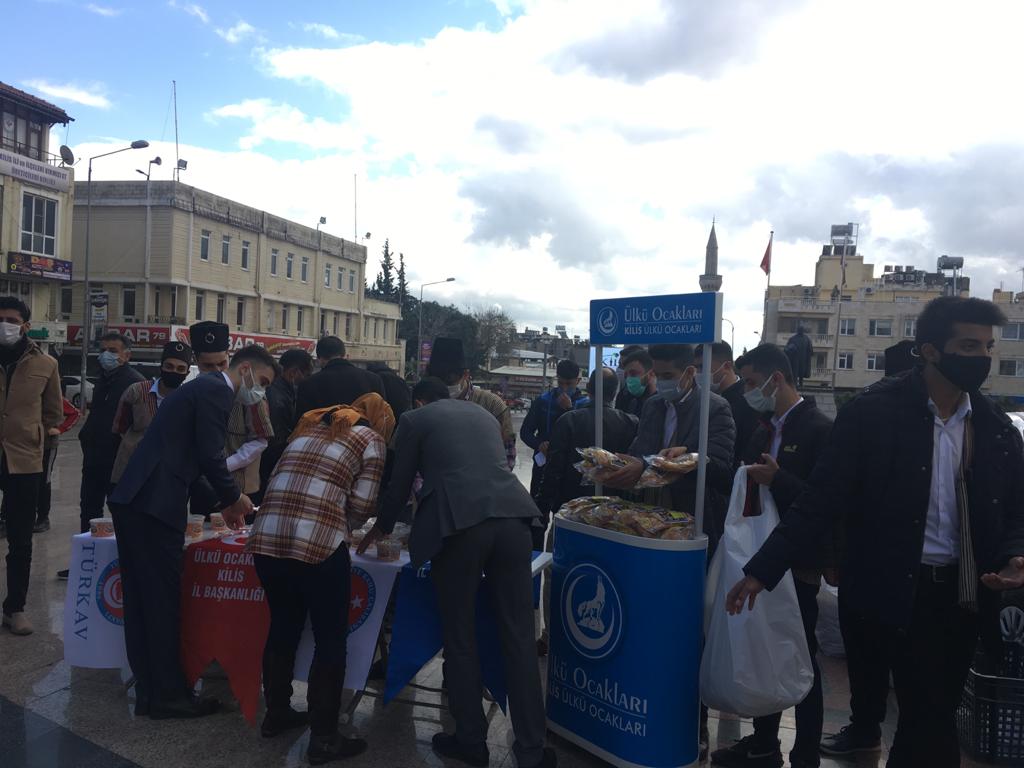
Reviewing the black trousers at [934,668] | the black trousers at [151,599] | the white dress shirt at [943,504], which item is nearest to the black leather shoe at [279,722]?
the black trousers at [151,599]

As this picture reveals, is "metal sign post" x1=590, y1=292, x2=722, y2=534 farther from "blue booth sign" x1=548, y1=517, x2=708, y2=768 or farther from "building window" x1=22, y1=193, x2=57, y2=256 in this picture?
"building window" x1=22, y1=193, x2=57, y2=256

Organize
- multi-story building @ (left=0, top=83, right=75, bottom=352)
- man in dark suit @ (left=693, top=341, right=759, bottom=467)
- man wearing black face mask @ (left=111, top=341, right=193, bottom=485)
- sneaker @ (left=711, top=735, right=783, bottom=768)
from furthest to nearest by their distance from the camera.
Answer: multi-story building @ (left=0, top=83, right=75, bottom=352)
man wearing black face mask @ (left=111, top=341, right=193, bottom=485)
man in dark suit @ (left=693, top=341, right=759, bottom=467)
sneaker @ (left=711, top=735, right=783, bottom=768)

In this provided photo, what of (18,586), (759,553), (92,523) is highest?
(759,553)

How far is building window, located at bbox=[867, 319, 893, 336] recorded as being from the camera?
212ft

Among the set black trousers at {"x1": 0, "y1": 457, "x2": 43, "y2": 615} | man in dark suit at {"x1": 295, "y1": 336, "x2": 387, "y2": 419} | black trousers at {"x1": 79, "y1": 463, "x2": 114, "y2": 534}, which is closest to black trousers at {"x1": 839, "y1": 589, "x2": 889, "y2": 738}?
man in dark suit at {"x1": 295, "y1": 336, "x2": 387, "y2": 419}

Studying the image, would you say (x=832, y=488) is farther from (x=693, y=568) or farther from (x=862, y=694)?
(x=862, y=694)

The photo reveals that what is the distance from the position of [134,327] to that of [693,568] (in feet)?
128

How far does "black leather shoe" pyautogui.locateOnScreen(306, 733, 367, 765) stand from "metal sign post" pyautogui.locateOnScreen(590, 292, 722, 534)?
5.98 ft

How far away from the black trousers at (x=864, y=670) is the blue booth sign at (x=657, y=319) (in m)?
1.31

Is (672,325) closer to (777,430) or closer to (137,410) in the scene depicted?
(777,430)

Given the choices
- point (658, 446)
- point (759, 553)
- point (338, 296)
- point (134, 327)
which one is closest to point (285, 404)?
point (658, 446)

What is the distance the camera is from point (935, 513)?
9.34 ft

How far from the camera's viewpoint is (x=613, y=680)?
3.53m

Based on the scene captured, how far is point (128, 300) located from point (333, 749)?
3957 centimetres
